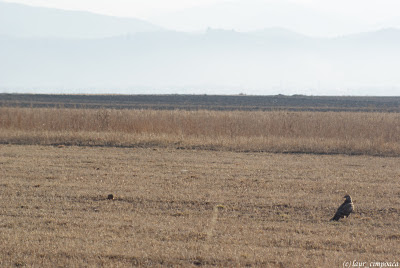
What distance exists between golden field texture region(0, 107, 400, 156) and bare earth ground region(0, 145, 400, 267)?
3.30m

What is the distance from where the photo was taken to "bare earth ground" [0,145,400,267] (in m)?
6.03

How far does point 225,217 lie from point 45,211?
2.62m

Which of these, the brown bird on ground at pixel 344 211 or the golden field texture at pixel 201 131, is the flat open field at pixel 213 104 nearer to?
the golden field texture at pixel 201 131

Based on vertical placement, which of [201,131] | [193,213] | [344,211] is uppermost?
[201,131]

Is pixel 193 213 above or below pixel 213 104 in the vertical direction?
Answer: below

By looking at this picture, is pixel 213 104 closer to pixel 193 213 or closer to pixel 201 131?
pixel 201 131

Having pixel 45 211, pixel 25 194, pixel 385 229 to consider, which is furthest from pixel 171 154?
pixel 385 229

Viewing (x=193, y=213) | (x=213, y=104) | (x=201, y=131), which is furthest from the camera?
(x=213, y=104)

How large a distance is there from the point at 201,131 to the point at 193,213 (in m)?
12.5

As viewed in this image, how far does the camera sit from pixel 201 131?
20.4 meters

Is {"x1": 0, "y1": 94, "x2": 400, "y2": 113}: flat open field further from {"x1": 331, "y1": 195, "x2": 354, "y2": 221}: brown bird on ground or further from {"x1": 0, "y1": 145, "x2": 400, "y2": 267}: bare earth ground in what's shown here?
{"x1": 331, "y1": 195, "x2": 354, "y2": 221}: brown bird on ground

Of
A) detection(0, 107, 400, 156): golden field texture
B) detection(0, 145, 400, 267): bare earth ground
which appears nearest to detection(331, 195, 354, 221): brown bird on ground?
detection(0, 145, 400, 267): bare earth ground

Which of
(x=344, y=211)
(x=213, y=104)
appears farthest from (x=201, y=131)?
(x=213, y=104)

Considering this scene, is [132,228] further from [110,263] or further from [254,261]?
[254,261]
